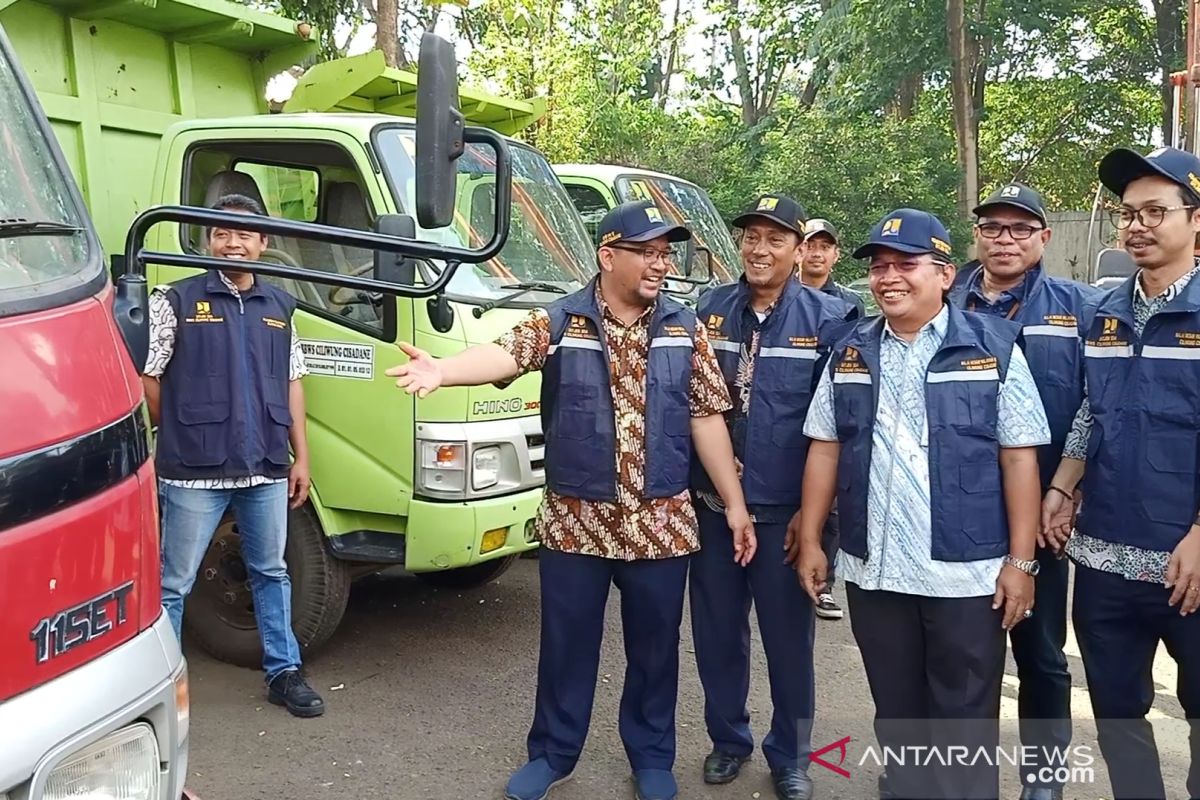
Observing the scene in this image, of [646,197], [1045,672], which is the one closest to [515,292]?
[1045,672]

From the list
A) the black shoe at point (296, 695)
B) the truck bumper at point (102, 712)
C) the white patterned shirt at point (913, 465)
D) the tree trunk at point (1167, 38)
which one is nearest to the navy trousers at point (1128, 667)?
the white patterned shirt at point (913, 465)

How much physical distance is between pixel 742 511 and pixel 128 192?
320cm

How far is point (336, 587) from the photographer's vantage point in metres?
4.25

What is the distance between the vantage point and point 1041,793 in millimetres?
3342

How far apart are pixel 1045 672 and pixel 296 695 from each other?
265 cm

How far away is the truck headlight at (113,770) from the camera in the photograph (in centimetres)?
153

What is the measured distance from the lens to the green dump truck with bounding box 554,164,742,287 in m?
6.80

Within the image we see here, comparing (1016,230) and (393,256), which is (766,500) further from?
(393,256)

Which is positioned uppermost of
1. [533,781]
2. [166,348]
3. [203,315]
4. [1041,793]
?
[203,315]

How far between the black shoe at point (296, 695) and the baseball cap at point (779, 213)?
2.38 metres

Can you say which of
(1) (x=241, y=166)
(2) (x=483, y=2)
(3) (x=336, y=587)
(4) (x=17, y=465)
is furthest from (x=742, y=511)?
(2) (x=483, y=2)

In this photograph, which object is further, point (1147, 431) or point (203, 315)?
point (203, 315)

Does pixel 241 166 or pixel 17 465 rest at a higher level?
→ pixel 241 166

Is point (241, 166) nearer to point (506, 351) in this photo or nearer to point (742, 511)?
point (506, 351)
